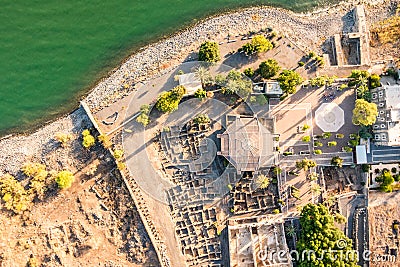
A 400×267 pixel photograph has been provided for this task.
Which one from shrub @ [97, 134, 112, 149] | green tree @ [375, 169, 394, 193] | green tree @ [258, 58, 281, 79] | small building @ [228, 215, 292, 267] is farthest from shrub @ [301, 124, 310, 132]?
shrub @ [97, 134, 112, 149]

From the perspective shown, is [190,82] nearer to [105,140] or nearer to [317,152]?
[105,140]

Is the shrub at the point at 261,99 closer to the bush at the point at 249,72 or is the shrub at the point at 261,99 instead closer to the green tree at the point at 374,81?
the bush at the point at 249,72

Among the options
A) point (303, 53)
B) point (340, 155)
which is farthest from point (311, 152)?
point (303, 53)

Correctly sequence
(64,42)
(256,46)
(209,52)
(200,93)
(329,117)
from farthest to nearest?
(64,42)
(329,117)
(256,46)
(200,93)
(209,52)

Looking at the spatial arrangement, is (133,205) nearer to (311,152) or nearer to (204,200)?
(204,200)

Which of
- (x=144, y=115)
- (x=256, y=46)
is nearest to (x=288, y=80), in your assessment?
(x=256, y=46)

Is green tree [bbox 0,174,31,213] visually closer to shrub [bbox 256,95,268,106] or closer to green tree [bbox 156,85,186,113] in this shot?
green tree [bbox 156,85,186,113]

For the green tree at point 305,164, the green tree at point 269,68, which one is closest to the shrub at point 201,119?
the green tree at point 269,68
